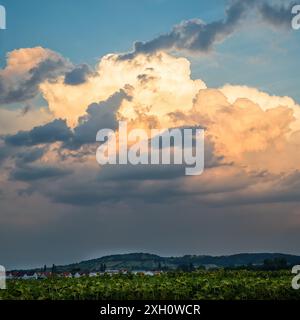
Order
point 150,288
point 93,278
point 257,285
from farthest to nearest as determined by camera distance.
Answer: point 93,278 < point 257,285 < point 150,288

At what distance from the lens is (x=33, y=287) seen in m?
24.5

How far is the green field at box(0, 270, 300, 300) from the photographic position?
75.6 ft

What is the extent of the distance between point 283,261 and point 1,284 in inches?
622

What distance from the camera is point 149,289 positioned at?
23375 mm

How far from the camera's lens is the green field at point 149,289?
23031mm
